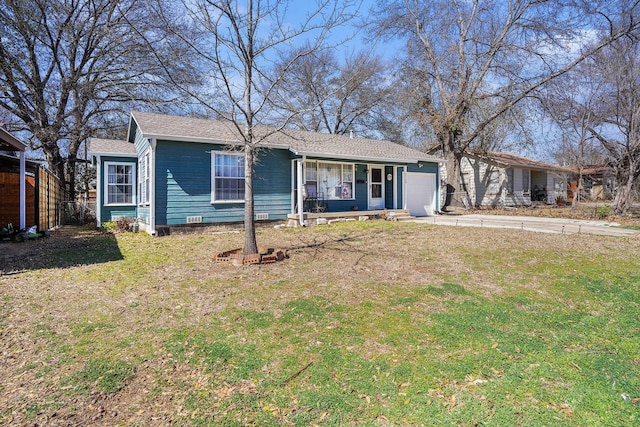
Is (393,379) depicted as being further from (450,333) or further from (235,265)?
(235,265)

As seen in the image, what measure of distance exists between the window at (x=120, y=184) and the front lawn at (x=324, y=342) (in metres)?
7.53

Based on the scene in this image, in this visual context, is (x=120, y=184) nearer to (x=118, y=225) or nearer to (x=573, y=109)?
(x=118, y=225)

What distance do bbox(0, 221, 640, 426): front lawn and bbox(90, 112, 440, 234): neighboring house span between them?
426cm

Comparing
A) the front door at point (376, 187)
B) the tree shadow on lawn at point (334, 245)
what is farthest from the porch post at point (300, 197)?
the front door at point (376, 187)

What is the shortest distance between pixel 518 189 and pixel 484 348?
2354 cm

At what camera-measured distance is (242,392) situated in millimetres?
2697

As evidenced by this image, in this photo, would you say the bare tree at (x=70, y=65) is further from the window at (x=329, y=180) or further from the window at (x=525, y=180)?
the window at (x=525, y=180)

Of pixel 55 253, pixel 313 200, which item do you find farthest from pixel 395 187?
pixel 55 253

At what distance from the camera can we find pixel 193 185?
10.8 m

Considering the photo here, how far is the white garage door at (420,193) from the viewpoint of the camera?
16703 millimetres

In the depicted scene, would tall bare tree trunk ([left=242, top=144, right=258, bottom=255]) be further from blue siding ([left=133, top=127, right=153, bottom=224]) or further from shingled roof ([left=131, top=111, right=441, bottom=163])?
blue siding ([left=133, top=127, right=153, bottom=224])

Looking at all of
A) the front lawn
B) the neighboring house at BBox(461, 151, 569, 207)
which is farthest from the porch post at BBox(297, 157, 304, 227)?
the neighboring house at BBox(461, 151, 569, 207)

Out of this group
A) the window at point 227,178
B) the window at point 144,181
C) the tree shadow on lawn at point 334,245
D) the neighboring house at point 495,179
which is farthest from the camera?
the neighboring house at point 495,179

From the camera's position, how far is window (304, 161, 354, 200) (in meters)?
13.7
